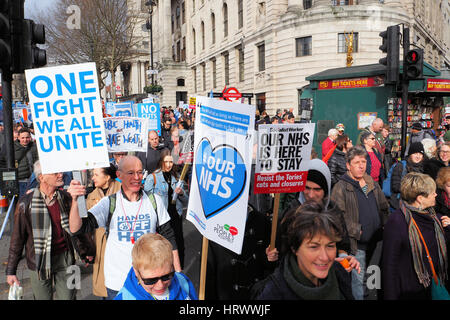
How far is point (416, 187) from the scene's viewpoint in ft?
10.2

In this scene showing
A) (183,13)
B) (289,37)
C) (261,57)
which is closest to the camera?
(289,37)

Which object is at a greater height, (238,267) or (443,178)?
(443,178)

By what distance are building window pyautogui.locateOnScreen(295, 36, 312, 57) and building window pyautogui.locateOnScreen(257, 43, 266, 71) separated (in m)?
3.54

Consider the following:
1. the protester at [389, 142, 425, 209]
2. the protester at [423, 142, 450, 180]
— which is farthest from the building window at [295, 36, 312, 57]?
the protester at [423, 142, 450, 180]

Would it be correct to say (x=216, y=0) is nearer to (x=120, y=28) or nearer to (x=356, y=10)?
(x=120, y=28)

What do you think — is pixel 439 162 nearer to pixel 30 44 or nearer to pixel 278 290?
pixel 278 290

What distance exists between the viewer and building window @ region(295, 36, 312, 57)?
25759mm

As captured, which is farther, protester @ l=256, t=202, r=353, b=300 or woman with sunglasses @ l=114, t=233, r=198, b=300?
woman with sunglasses @ l=114, t=233, r=198, b=300

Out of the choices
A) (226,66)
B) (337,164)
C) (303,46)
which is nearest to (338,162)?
(337,164)

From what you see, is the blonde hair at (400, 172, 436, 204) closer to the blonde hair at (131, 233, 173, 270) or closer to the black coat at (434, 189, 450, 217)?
the black coat at (434, 189, 450, 217)

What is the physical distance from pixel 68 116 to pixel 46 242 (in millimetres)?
1078

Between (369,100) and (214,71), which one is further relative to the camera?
(214,71)

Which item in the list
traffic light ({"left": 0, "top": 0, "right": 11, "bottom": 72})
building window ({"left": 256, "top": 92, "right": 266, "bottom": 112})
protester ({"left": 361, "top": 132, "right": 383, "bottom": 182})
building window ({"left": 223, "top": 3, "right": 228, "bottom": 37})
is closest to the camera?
traffic light ({"left": 0, "top": 0, "right": 11, "bottom": 72})

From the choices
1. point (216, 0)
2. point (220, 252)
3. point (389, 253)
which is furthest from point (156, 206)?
point (216, 0)
